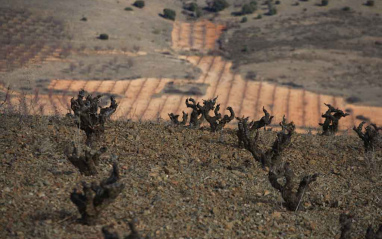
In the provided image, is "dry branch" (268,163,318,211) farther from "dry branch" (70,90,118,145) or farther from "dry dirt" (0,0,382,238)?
"dry branch" (70,90,118,145)

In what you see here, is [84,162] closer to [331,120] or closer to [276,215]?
[276,215]

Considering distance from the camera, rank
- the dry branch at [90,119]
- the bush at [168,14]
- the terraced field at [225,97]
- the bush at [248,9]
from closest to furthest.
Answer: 1. the dry branch at [90,119]
2. the terraced field at [225,97]
3. the bush at [168,14]
4. the bush at [248,9]

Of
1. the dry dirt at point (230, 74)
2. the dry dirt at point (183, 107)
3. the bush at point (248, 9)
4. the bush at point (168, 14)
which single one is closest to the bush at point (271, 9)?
the dry dirt at point (183, 107)

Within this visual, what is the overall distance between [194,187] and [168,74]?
27.2 m

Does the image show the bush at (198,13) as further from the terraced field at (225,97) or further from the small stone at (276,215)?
the small stone at (276,215)

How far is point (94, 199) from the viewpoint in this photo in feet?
21.4

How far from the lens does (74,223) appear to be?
6.57 meters

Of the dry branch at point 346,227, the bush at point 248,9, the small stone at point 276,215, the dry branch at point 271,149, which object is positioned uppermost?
the dry branch at point 346,227

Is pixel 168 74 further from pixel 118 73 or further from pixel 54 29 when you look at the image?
pixel 54 29

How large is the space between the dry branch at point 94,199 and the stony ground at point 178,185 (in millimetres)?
155

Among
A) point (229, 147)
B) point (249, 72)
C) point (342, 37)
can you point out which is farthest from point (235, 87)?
point (229, 147)

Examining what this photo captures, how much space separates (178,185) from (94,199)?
6.38 ft

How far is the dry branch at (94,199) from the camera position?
6410 mm

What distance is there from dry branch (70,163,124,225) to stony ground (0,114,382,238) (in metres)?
0.15
